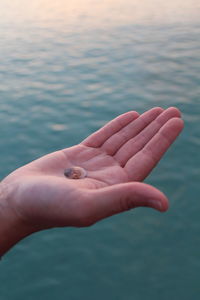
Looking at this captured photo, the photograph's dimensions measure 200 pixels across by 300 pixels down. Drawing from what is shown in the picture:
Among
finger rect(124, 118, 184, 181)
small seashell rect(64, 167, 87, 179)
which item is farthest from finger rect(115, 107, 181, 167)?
small seashell rect(64, 167, 87, 179)

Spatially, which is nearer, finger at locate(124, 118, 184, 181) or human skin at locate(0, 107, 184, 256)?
human skin at locate(0, 107, 184, 256)

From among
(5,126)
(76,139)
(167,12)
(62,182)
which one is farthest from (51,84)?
(167,12)

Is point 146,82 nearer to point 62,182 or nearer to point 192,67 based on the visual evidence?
point 192,67

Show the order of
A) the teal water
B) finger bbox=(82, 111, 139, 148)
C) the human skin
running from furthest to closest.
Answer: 1. the teal water
2. finger bbox=(82, 111, 139, 148)
3. the human skin

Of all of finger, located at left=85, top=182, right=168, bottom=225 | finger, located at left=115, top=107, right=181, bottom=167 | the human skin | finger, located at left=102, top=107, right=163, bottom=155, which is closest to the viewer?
finger, located at left=85, top=182, right=168, bottom=225

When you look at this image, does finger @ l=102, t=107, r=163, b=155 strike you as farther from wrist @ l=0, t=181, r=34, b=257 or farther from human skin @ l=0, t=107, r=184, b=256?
wrist @ l=0, t=181, r=34, b=257

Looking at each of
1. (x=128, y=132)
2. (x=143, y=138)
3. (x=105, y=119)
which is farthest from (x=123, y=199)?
(x=105, y=119)

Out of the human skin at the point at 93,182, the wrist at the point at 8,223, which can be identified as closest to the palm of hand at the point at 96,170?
the human skin at the point at 93,182
